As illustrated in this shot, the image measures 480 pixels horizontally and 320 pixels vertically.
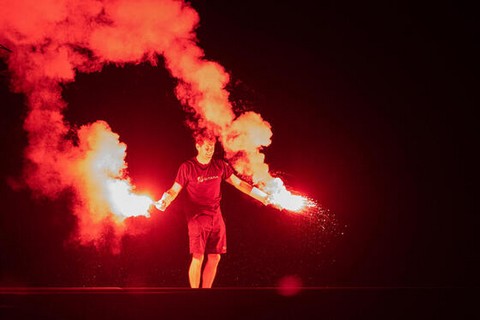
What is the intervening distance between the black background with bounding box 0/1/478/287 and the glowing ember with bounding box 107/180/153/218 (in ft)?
1.90

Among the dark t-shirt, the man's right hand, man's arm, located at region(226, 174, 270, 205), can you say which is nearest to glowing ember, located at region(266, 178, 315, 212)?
man's arm, located at region(226, 174, 270, 205)

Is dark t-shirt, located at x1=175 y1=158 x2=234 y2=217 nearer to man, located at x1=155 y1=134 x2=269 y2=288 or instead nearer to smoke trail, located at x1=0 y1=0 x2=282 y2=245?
man, located at x1=155 y1=134 x2=269 y2=288

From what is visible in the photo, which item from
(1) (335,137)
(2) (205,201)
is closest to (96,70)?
(2) (205,201)

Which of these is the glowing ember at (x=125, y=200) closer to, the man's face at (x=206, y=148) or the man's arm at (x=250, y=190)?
the man's face at (x=206, y=148)

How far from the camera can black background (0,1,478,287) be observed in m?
6.37

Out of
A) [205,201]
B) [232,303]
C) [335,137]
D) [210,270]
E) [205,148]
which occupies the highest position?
[335,137]

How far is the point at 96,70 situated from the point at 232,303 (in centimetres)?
414

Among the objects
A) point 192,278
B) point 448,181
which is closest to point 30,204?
point 192,278

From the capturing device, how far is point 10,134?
6141 millimetres

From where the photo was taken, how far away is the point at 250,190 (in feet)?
18.5

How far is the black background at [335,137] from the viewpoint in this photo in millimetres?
6367

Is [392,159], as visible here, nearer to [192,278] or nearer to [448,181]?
[448,181]

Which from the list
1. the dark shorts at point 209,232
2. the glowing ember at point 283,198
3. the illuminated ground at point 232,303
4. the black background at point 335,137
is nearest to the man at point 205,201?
the dark shorts at point 209,232

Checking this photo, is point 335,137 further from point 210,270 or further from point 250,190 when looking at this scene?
point 210,270
